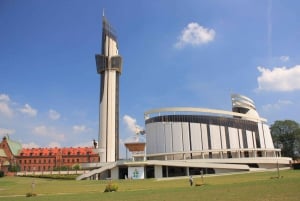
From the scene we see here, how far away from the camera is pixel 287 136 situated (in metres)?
103

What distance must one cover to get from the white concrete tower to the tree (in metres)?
56.8

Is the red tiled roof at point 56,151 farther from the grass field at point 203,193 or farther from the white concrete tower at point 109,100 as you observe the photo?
the grass field at point 203,193

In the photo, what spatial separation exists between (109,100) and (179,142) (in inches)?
976

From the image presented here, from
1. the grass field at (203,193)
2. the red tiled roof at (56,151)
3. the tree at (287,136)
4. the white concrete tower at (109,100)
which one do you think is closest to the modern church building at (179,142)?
the white concrete tower at (109,100)

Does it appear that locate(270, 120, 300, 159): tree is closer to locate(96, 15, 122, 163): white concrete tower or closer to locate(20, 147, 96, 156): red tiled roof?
locate(96, 15, 122, 163): white concrete tower

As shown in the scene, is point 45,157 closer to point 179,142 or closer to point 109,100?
point 109,100

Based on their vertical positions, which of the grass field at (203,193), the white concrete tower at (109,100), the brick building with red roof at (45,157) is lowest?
the grass field at (203,193)

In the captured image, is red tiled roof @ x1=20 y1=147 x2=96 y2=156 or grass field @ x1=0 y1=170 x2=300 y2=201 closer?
grass field @ x1=0 y1=170 x2=300 y2=201

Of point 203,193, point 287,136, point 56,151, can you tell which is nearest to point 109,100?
point 56,151

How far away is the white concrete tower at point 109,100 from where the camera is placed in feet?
282

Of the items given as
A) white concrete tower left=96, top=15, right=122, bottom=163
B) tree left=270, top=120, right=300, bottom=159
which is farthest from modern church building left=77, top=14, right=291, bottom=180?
tree left=270, top=120, right=300, bottom=159

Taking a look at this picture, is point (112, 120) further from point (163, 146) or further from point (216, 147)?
point (216, 147)

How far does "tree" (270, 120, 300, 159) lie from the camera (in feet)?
330

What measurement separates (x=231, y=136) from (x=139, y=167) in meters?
28.5
